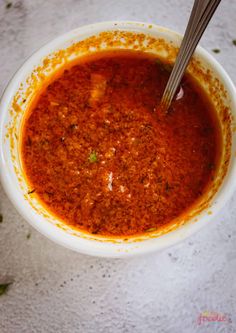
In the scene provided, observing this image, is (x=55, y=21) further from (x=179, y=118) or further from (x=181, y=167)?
(x=181, y=167)

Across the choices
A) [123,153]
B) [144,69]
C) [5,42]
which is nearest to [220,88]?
[144,69]

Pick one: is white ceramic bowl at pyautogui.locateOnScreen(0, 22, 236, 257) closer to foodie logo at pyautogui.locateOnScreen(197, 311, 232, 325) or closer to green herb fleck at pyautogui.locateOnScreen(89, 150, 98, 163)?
green herb fleck at pyautogui.locateOnScreen(89, 150, 98, 163)

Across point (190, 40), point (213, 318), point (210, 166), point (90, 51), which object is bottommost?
point (213, 318)

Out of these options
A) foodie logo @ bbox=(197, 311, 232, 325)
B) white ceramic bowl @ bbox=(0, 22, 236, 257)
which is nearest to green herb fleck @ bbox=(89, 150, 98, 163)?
white ceramic bowl @ bbox=(0, 22, 236, 257)

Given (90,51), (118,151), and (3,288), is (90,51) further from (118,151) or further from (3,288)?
(3,288)

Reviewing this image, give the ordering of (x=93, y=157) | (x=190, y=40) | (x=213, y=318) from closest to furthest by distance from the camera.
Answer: (x=190, y=40), (x=93, y=157), (x=213, y=318)

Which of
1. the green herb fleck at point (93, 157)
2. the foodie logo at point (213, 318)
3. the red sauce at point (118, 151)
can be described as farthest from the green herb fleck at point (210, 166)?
the foodie logo at point (213, 318)

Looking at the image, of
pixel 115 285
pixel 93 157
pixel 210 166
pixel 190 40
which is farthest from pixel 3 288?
pixel 190 40
